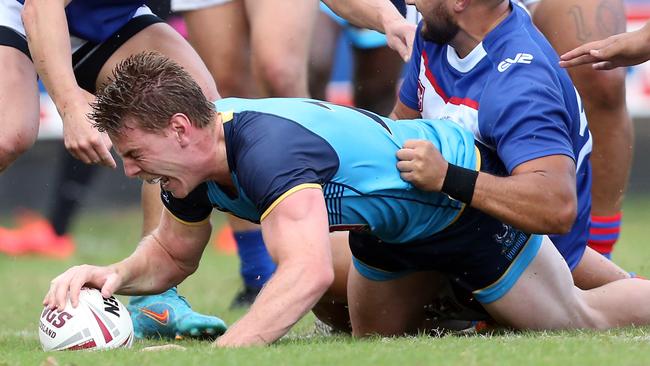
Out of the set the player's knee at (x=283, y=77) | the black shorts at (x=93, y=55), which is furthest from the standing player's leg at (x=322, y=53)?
the black shorts at (x=93, y=55)

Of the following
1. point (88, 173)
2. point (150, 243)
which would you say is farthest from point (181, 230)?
point (88, 173)

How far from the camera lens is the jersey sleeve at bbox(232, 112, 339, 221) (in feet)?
12.7

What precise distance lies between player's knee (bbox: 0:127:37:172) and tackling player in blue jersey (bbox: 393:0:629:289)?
1555mm

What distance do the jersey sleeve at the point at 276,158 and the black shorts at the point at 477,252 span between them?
Result: 1.92 ft

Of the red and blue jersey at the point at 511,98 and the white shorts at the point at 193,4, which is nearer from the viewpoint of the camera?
the red and blue jersey at the point at 511,98

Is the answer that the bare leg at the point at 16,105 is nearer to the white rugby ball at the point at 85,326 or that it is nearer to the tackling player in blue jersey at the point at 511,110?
the white rugby ball at the point at 85,326

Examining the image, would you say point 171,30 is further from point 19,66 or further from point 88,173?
point 88,173

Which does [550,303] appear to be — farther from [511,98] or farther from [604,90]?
[604,90]

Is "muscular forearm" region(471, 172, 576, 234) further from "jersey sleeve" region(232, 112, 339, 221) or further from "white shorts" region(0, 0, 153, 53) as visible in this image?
"white shorts" region(0, 0, 153, 53)

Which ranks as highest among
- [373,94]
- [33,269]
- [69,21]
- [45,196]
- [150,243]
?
[69,21]

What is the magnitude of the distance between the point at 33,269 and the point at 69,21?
306 centimetres

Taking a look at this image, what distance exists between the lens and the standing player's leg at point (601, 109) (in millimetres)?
5793

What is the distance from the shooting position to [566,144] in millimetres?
4285

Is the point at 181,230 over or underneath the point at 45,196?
over
